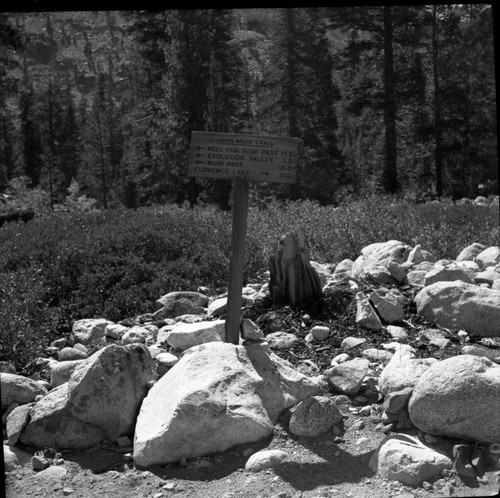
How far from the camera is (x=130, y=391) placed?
4195 mm

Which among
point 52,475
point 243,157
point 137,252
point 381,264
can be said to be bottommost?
point 52,475

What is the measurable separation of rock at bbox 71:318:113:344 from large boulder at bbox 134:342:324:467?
189 cm

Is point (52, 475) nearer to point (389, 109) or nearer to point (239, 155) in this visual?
point (239, 155)

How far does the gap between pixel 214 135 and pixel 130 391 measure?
1719 mm

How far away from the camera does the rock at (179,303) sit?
6.63m

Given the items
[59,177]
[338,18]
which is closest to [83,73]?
[59,177]

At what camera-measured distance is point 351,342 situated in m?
5.17

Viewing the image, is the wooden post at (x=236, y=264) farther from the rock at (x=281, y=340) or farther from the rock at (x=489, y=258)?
the rock at (x=489, y=258)

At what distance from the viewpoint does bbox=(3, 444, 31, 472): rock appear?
381 centimetres

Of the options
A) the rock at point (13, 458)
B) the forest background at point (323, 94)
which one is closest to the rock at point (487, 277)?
the rock at point (13, 458)

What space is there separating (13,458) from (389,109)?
21.0m

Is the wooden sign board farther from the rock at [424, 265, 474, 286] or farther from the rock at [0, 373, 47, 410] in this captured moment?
the rock at [424, 265, 474, 286]

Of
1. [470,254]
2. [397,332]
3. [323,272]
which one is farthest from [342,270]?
[397,332]

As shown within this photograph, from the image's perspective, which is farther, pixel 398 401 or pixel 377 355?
pixel 377 355
